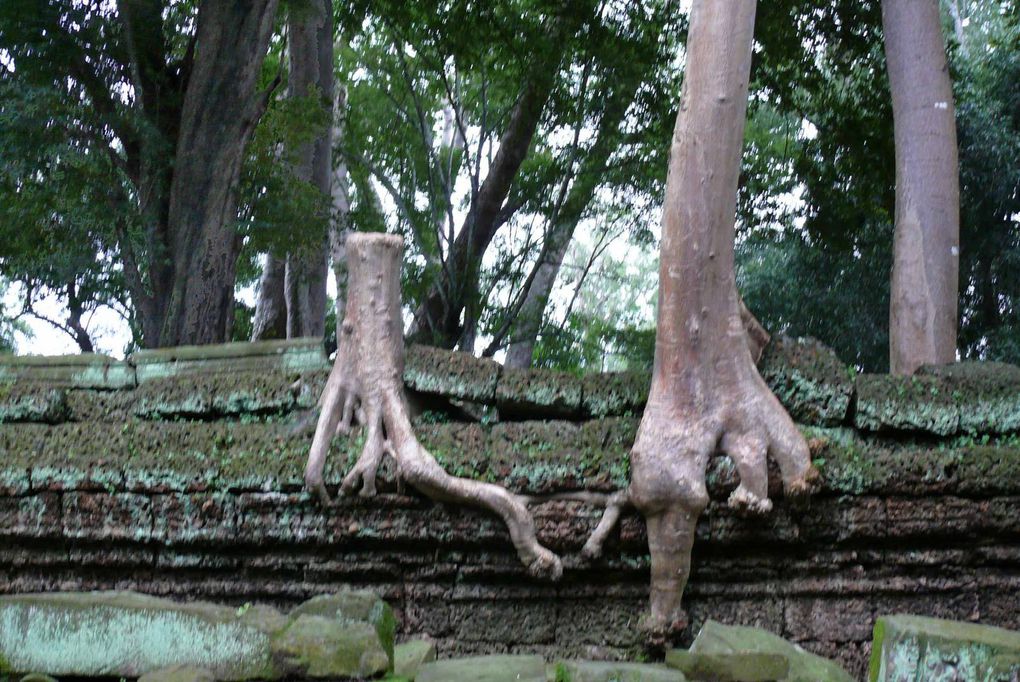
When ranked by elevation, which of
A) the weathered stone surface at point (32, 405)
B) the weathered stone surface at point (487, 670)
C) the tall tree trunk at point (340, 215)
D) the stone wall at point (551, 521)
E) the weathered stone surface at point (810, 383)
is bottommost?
the weathered stone surface at point (487, 670)

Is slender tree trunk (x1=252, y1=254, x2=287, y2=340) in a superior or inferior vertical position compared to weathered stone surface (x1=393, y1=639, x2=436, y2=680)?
superior

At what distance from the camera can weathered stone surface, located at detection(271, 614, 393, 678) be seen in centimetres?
414

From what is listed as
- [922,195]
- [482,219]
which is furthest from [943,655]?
[482,219]

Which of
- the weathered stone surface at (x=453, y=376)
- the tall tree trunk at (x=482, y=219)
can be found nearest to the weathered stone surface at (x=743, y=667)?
the weathered stone surface at (x=453, y=376)

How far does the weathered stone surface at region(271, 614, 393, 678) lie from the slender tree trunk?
7542 millimetres

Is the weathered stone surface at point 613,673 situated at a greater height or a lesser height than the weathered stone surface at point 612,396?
lesser

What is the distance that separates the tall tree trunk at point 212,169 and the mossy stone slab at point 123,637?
2.99 m

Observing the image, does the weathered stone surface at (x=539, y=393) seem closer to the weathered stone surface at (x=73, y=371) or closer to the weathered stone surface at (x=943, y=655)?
the weathered stone surface at (x=943, y=655)

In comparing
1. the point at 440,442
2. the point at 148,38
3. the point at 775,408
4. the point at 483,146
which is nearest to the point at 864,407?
the point at 775,408

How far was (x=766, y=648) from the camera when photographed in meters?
4.36

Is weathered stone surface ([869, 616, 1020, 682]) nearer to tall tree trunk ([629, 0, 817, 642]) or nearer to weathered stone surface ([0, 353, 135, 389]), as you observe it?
tall tree trunk ([629, 0, 817, 642])

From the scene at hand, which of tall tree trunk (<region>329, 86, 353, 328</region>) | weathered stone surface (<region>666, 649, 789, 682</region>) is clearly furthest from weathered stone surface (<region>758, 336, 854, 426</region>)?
tall tree trunk (<region>329, 86, 353, 328</region>)

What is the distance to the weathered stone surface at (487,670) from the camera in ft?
13.9

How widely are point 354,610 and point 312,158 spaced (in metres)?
7.51
